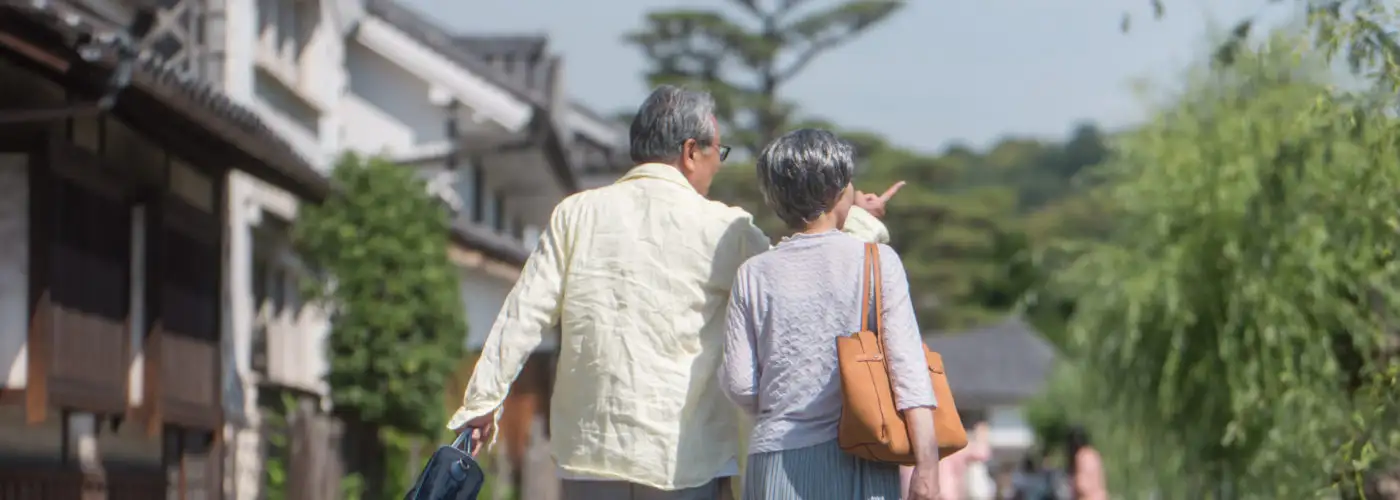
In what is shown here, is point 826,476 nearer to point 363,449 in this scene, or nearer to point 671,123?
point 671,123

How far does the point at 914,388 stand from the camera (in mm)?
4910

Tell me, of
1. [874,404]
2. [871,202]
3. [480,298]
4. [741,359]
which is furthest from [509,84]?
[874,404]

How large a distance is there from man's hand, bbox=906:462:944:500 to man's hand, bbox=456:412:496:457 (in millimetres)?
1154

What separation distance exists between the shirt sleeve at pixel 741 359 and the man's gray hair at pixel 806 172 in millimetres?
240

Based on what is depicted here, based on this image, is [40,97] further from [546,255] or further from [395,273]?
[395,273]

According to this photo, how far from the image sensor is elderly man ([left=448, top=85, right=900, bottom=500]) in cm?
531

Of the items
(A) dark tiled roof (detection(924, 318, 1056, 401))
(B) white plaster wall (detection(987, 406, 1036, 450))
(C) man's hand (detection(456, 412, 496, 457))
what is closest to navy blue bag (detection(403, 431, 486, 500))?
(C) man's hand (detection(456, 412, 496, 457))

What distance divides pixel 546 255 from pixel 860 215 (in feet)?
2.84

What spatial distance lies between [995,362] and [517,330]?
195 feet

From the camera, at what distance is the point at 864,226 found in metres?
5.80

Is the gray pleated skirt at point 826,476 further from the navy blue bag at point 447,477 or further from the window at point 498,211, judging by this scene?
the window at point 498,211

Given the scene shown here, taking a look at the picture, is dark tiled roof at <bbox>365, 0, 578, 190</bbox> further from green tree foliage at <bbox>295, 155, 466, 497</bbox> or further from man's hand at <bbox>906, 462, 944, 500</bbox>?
man's hand at <bbox>906, 462, 944, 500</bbox>

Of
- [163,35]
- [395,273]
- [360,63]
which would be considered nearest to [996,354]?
[360,63]

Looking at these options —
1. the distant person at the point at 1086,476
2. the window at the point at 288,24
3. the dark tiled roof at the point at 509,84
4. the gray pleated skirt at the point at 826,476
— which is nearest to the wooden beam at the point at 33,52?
the gray pleated skirt at the point at 826,476
